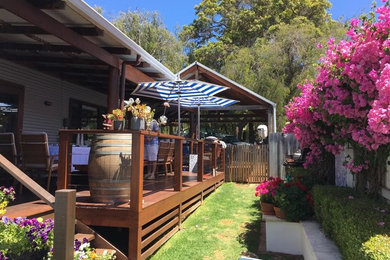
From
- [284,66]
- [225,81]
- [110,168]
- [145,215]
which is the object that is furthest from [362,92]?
[284,66]

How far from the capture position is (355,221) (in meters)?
2.49

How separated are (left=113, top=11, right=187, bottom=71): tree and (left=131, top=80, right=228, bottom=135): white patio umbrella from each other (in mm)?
14679

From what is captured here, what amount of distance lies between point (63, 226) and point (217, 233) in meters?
3.38

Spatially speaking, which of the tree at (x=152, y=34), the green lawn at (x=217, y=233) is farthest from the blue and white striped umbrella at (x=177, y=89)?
the tree at (x=152, y=34)

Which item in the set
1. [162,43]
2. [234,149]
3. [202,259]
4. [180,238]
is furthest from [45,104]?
[162,43]

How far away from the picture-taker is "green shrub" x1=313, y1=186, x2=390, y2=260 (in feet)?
6.92

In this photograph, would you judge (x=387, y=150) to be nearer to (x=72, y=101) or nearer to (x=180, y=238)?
(x=180, y=238)

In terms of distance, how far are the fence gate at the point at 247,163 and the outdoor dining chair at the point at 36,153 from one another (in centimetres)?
736

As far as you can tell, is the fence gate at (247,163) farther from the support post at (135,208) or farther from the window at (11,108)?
the support post at (135,208)

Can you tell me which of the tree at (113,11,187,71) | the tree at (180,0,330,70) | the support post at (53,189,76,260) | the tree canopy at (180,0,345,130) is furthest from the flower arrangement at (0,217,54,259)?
the tree at (180,0,330,70)

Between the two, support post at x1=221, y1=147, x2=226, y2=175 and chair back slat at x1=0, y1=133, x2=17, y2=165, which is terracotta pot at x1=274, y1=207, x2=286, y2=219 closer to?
chair back slat at x1=0, y1=133, x2=17, y2=165

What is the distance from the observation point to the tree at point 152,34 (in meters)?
22.3

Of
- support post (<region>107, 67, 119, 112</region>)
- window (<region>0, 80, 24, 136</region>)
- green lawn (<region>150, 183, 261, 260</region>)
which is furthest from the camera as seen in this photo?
window (<region>0, 80, 24, 136</region>)

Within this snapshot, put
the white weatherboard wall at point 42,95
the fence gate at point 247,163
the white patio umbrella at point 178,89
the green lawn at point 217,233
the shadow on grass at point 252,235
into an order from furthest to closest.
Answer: the fence gate at point 247,163, the white patio umbrella at point 178,89, the white weatherboard wall at point 42,95, the shadow on grass at point 252,235, the green lawn at point 217,233
